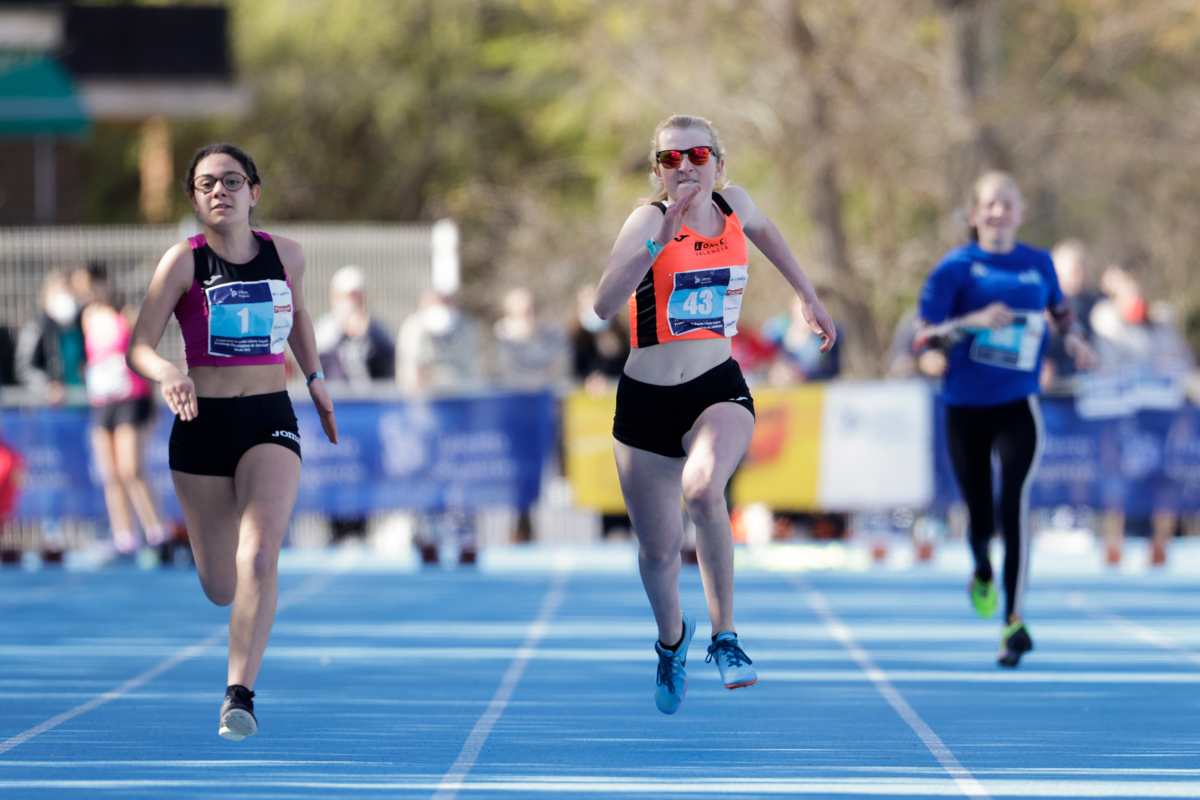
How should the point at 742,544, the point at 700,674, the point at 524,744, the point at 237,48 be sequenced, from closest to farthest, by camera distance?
the point at 524,744 < the point at 700,674 < the point at 742,544 < the point at 237,48

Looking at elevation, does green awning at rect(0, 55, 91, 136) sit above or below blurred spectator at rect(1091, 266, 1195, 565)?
above

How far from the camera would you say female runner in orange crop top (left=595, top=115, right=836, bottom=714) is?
8.75m

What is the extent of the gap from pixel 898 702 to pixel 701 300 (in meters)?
2.09

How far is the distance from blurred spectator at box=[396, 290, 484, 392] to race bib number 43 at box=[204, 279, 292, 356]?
11544 mm

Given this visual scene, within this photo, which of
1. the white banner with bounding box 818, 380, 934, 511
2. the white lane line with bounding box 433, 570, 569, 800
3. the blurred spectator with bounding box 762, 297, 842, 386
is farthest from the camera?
the blurred spectator with bounding box 762, 297, 842, 386

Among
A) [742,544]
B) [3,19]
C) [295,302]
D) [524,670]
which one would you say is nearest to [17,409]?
[742,544]

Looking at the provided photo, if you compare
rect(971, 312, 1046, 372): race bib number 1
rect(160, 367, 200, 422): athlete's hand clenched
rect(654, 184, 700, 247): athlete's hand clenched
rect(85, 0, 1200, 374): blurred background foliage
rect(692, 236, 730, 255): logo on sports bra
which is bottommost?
rect(160, 367, 200, 422): athlete's hand clenched

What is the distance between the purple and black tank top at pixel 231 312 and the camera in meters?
8.67

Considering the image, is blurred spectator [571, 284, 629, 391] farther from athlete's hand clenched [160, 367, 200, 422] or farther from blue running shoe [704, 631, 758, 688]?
athlete's hand clenched [160, 367, 200, 422]

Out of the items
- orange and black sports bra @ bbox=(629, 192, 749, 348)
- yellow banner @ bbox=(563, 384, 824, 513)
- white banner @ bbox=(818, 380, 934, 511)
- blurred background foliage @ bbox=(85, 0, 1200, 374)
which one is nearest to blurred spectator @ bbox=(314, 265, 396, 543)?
yellow banner @ bbox=(563, 384, 824, 513)

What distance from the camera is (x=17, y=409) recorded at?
2030cm

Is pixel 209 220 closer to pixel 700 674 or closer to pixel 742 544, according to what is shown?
pixel 700 674

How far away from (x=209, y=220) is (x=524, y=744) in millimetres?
2048

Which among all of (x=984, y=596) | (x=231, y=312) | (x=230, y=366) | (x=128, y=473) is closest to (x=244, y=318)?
(x=231, y=312)
